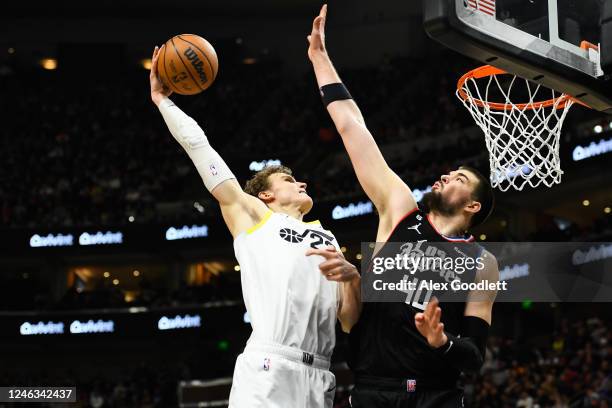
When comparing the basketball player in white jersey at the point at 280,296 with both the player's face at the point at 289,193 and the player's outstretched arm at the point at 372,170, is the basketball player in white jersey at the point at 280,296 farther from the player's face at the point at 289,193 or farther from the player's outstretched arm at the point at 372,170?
the player's outstretched arm at the point at 372,170

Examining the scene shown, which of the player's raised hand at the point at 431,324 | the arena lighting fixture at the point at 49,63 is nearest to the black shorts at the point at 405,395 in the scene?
the player's raised hand at the point at 431,324

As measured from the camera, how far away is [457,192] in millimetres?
4035

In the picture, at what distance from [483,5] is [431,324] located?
1439mm

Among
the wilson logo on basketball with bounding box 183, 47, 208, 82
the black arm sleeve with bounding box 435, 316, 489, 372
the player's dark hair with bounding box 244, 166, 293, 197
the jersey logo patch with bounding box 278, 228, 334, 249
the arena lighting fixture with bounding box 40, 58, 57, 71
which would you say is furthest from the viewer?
the arena lighting fixture with bounding box 40, 58, 57, 71

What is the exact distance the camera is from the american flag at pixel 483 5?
380 cm

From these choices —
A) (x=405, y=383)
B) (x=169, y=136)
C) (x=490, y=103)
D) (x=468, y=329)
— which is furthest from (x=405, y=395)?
(x=169, y=136)

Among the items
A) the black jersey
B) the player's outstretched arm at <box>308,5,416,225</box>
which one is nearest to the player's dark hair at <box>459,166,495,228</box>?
the black jersey

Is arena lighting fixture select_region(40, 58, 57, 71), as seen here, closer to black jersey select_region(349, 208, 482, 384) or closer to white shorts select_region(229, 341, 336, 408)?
white shorts select_region(229, 341, 336, 408)

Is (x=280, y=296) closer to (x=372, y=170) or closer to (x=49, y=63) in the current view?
(x=372, y=170)

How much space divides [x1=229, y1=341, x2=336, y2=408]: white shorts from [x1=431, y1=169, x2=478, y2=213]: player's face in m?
0.92

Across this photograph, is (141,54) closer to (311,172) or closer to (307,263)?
(311,172)

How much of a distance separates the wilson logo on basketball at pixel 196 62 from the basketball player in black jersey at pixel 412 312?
35.0 inches

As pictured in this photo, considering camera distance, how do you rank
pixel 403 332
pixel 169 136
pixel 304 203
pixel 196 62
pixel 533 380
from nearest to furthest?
pixel 403 332 → pixel 304 203 → pixel 196 62 → pixel 533 380 → pixel 169 136

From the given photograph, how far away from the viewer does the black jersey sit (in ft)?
12.2
